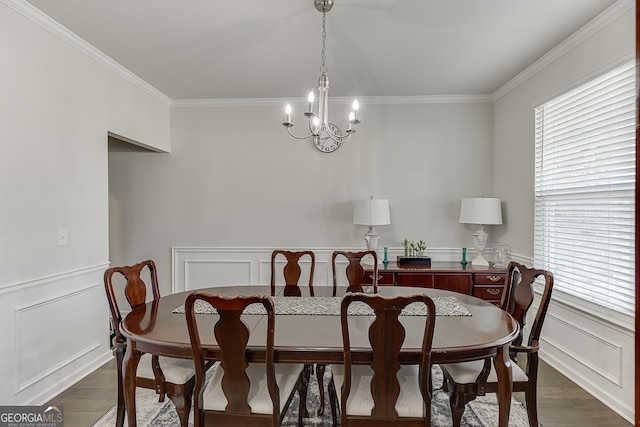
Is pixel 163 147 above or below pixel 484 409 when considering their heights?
above

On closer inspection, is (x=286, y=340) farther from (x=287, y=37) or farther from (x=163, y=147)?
(x=163, y=147)

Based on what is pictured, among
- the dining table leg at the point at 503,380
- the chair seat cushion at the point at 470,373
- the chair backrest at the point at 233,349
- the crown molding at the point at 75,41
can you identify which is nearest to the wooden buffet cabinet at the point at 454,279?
the chair seat cushion at the point at 470,373

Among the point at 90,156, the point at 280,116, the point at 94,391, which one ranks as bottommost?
the point at 94,391

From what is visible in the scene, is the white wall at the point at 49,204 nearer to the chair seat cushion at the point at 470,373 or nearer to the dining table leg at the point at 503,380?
the chair seat cushion at the point at 470,373

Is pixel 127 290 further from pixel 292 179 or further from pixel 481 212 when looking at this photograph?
pixel 481 212

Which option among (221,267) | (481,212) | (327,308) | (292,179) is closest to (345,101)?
(292,179)

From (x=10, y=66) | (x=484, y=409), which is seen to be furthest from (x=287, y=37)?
(x=484, y=409)

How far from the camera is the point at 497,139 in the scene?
4043 millimetres

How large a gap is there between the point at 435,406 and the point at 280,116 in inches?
131

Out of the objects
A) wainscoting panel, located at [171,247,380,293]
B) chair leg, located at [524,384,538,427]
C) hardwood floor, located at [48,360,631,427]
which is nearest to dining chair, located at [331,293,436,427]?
chair leg, located at [524,384,538,427]

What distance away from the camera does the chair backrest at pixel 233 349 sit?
4.65 feet

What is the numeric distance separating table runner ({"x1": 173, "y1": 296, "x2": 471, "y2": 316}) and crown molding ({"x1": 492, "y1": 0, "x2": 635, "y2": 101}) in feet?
6.96

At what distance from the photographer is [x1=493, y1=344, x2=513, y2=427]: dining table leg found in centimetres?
163

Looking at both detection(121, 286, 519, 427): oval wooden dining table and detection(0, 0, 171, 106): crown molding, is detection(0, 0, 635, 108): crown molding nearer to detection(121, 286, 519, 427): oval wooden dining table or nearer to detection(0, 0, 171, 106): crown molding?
detection(0, 0, 171, 106): crown molding
